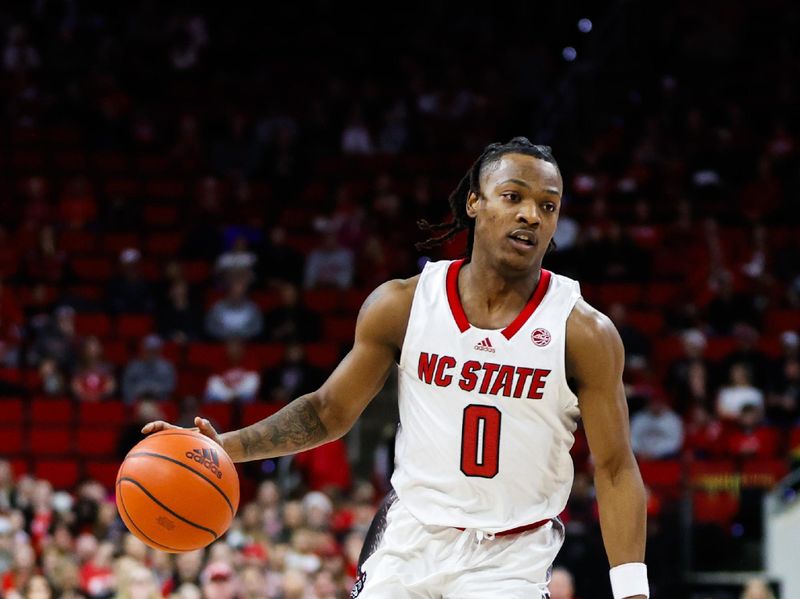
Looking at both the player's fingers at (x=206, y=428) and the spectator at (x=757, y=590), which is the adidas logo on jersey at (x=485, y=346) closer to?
the player's fingers at (x=206, y=428)

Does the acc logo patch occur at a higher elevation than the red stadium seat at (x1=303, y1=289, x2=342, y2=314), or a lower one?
higher

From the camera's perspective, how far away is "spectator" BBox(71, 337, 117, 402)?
36.7 ft

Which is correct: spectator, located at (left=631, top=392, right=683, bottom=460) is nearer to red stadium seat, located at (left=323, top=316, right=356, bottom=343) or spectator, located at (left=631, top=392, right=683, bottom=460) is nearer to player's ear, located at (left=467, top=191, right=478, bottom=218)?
red stadium seat, located at (left=323, top=316, right=356, bottom=343)

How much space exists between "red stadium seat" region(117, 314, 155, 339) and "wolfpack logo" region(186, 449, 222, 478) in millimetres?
8495

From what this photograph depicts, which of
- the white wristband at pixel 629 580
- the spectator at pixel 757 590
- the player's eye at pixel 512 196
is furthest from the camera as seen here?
the spectator at pixel 757 590

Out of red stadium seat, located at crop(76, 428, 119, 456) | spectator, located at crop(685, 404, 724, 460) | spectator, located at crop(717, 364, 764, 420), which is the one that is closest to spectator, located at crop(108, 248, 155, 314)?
red stadium seat, located at crop(76, 428, 119, 456)

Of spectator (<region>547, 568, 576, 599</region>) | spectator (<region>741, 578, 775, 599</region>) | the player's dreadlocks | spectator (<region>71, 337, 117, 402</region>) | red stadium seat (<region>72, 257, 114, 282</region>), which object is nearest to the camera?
the player's dreadlocks

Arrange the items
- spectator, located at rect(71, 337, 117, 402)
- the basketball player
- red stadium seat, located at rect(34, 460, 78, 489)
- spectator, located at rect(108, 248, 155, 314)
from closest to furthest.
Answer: the basketball player → red stadium seat, located at rect(34, 460, 78, 489) → spectator, located at rect(71, 337, 117, 402) → spectator, located at rect(108, 248, 155, 314)

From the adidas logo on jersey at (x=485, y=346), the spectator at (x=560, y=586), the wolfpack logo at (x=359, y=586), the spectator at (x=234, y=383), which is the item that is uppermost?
the adidas logo on jersey at (x=485, y=346)

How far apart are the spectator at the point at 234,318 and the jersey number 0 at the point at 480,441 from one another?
8309 mm

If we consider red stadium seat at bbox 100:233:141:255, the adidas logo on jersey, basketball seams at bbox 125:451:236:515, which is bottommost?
basketball seams at bbox 125:451:236:515

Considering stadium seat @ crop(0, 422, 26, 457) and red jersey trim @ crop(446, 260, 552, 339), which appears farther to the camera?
stadium seat @ crop(0, 422, 26, 457)

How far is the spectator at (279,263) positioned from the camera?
498 inches

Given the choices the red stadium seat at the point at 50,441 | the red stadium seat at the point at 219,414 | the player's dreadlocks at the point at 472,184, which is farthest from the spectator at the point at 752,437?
the player's dreadlocks at the point at 472,184
